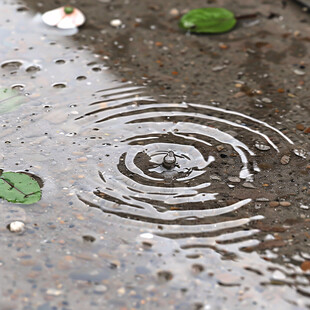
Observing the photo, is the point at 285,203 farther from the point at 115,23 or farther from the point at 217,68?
the point at 115,23

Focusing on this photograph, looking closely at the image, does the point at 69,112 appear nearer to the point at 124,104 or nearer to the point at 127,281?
the point at 124,104

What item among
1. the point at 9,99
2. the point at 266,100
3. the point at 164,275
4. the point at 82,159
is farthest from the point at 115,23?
the point at 164,275

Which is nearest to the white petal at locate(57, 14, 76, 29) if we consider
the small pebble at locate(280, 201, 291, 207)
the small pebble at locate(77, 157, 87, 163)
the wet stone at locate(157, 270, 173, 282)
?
the small pebble at locate(77, 157, 87, 163)

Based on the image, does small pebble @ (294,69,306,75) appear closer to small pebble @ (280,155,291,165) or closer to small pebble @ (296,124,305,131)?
small pebble @ (296,124,305,131)

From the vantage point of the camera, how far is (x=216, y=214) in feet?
8.41

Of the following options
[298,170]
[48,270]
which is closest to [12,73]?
[48,270]

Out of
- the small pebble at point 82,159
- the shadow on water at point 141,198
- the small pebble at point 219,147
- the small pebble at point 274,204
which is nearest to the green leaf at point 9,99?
the shadow on water at point 141,198

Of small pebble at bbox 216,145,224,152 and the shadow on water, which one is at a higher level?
small pebble at bbox 216,145,224,152

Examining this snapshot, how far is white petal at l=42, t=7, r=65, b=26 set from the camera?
4.04 metres

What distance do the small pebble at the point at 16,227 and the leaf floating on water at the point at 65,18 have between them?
79.8 inches

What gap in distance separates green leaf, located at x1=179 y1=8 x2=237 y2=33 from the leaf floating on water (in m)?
0.78

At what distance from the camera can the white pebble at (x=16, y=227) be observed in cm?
241

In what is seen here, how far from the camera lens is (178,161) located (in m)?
2.89

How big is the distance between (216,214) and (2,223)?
1.00 metres
